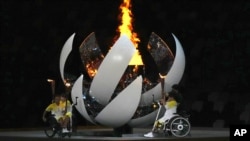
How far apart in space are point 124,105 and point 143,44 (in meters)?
6.97

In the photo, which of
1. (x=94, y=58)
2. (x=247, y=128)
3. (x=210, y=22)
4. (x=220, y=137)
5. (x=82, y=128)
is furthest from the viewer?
(x=210, y=22)

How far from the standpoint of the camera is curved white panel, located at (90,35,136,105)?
696 inches

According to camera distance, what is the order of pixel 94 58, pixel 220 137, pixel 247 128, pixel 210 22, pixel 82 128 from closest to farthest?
pixel 247 128 → pixel 220 137 → pixel 94 58 → pixel 82 128 → pixel 210 22

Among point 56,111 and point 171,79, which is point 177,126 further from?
point 56,111

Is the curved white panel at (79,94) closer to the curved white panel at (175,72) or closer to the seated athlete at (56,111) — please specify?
the seated athlete at (56,111)

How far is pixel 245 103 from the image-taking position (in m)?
24.0

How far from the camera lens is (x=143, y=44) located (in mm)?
24359

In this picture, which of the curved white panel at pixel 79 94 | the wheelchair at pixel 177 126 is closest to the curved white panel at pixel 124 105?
the curved white panel at pixel 79 94

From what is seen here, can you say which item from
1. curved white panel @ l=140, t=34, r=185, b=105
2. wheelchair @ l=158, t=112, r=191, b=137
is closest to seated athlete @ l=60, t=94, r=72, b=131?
curved white panel @ l=140, t=34, r=185, b=105

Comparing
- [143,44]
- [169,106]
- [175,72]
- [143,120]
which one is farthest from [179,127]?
[143,44]

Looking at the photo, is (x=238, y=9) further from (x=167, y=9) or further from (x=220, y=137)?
(x=220, y=137)

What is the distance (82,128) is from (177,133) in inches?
239

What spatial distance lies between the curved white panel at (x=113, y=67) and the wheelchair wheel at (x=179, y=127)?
163 cm

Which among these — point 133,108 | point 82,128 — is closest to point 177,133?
point 133,108
